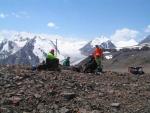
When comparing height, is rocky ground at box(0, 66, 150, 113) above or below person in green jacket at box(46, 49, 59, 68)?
below

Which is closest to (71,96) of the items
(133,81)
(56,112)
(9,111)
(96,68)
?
(56,112)

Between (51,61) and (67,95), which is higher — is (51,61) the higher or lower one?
the higher one

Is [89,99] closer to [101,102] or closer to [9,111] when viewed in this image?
[101,102]

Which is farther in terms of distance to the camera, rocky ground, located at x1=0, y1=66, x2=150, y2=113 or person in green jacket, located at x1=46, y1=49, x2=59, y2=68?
person in green jacket, located at x1=46, y1=49, x2=59, y2=68

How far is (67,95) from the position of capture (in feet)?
58.5

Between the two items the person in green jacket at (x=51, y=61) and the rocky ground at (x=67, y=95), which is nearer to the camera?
the rocky ground at (x=67, y=95)

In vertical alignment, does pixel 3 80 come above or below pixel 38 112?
above

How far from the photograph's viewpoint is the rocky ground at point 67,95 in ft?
54.4

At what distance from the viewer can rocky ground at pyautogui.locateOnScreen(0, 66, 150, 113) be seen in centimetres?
1658

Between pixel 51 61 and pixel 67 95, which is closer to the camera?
pixel 67 95

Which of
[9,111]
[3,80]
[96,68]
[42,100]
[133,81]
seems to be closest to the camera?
[9,111]

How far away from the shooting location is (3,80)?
2009 centimetres

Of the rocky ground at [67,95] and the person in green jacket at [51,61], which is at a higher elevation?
the person in green jacket at [51,61]

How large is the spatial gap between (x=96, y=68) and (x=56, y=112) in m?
12.9
